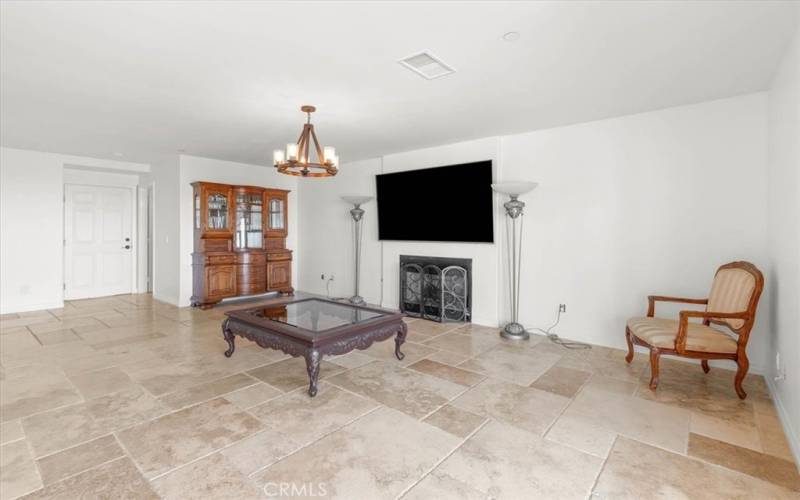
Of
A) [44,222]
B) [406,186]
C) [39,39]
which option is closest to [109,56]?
[39,39]

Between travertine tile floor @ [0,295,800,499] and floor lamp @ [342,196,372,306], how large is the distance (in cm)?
242

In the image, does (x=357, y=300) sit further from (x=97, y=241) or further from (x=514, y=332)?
(x=97, y=241)

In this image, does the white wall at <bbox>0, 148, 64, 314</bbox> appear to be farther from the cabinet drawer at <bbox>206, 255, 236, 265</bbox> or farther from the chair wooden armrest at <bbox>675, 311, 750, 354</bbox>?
the chair wooden armrest at <bbox>675, 311, 750, 354</bbox>

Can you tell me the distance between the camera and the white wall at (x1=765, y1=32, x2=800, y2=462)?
221cm

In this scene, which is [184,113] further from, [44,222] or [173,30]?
[44,222]

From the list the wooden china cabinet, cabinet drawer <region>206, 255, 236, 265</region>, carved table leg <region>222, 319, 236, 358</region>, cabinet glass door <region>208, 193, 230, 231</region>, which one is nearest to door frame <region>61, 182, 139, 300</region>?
the wooden china cabinet

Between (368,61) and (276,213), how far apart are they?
474 centimetres

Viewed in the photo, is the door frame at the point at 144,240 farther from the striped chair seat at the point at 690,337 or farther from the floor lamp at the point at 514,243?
the striped chair seat at the point at 690,337

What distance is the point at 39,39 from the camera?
2.42 metres

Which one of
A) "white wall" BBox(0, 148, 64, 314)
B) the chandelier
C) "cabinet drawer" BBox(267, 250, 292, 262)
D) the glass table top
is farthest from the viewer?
"cabinet drawer" BBox(267, 250, 292, 262)

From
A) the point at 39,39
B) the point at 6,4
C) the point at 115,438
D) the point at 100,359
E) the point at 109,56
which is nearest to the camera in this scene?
the point at 6,4

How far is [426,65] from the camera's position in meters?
2.78

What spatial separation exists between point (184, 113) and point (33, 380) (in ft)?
8.74

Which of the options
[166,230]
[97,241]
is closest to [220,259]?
[166,230]
